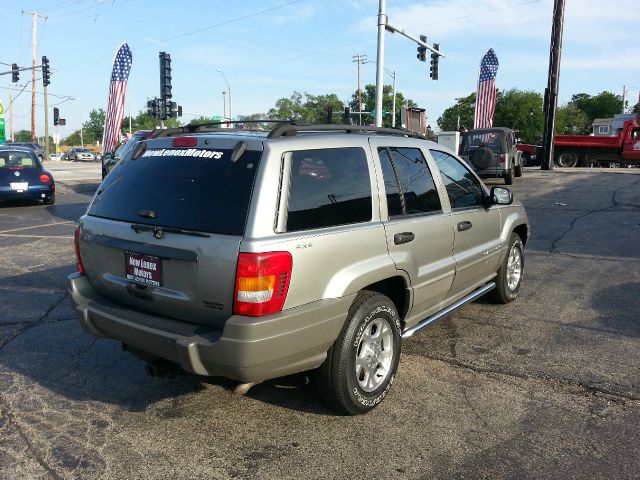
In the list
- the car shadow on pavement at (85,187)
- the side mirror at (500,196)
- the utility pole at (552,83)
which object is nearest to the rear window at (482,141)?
the utility pole at (552,83)

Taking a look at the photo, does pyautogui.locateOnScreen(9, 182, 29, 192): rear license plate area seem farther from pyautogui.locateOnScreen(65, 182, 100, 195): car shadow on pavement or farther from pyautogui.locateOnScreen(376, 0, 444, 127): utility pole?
pyautogui.locateOnScreen(376, 0, 444, 127): utility pole

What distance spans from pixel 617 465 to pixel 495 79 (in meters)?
27.5

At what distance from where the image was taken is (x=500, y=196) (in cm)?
511

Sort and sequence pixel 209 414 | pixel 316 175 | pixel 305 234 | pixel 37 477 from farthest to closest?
pixel 209 414 < pixel 316 175 < pixel 305 234 < pixel 37 477

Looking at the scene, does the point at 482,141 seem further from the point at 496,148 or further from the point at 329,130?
the point at 329,130

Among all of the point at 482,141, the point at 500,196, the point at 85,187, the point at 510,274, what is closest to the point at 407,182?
the point at 500,196

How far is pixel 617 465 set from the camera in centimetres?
289

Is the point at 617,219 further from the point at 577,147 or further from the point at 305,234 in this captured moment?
the point at 577,147

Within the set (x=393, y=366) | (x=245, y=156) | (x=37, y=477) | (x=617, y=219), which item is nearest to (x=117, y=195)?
(x=245, y=156)

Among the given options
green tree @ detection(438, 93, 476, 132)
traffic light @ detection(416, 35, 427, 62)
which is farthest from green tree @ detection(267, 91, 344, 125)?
traffic light @ detection(416, 35, 427, 62)

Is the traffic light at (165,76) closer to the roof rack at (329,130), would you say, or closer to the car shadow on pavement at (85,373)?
the car shadow on pavement at (85,373)

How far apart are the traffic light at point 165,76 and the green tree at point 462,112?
228 feet

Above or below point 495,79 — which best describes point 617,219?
below

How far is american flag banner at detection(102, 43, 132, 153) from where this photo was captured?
2125 cm
